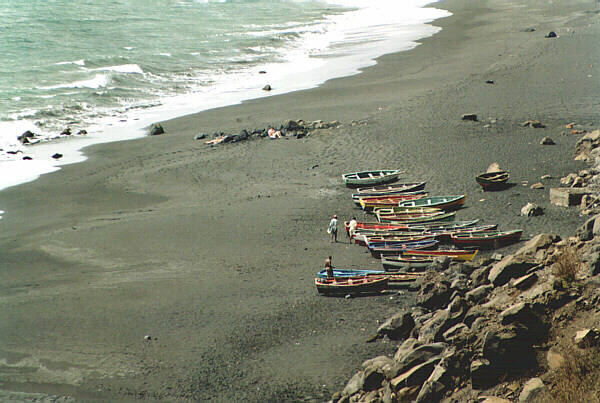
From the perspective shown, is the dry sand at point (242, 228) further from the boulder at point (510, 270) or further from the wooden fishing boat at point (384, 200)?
the boulder at point (510, 270)

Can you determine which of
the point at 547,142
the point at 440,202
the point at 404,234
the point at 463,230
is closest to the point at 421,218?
the point at 440,202

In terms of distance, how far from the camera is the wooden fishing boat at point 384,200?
18.6 meters

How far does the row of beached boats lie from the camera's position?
1380 centimetres

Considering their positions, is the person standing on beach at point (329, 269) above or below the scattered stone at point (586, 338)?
below

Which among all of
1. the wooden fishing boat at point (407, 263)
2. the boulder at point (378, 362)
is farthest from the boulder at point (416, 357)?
the wooden fishing boat at point (407, 263)

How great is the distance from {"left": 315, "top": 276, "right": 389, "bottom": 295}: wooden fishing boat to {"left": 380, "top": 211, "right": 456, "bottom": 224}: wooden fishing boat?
3.99 m

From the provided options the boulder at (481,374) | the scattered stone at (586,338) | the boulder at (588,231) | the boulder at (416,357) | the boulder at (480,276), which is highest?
the scattered stone at (586,338)

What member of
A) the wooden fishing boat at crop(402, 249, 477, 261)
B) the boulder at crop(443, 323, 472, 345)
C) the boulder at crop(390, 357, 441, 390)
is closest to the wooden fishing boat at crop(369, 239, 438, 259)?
the wooden fishing boat at crop(402, 249, 477, 261)

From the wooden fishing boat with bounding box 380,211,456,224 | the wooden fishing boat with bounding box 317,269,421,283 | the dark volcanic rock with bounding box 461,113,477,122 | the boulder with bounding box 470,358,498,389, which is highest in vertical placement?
the boulder with bounding box 470,358,498,389

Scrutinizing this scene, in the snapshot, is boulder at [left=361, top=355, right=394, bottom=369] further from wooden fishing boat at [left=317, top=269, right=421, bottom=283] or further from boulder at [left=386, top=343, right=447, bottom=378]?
wooden fishing boat at [left=317, top=269, right=421, bottom=283]

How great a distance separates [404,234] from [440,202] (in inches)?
93.6

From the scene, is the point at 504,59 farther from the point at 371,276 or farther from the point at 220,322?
the point at 220,322

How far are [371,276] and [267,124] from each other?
15017mm

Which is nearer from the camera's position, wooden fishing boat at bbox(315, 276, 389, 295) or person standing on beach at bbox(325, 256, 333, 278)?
wooden fishing boat at bbox(315, 276, 389, 295)
